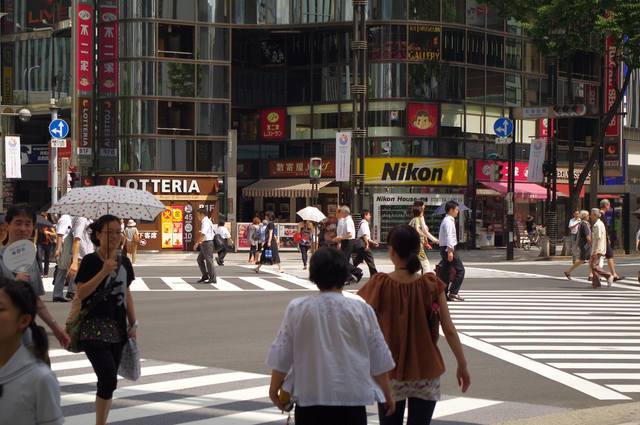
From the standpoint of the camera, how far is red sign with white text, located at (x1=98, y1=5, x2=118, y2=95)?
169 ft

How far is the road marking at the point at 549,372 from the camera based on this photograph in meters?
10.8

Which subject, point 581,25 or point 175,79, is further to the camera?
point 175,79

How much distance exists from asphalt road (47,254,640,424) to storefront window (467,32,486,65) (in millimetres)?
25841

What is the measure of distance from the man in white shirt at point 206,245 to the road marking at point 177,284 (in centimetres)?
57

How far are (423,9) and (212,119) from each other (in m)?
11.0

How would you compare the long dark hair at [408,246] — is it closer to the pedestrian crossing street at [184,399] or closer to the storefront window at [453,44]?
the pedestrian crossing street at [184,399]

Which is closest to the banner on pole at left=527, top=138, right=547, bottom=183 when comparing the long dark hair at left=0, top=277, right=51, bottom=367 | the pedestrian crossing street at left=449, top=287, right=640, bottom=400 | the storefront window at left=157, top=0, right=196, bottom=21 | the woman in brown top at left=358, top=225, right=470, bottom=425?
the storefront window at left=157, top=0, right=196, bottom=21

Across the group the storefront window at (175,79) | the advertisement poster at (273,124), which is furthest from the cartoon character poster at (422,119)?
the storefront window at (175,79)

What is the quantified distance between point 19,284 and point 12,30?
58.0 meters

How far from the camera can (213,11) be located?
2072 inches

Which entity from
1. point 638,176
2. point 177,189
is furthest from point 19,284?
point 638,176

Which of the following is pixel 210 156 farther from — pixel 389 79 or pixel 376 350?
pixel 376 350

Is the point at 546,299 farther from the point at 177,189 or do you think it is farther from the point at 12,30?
the point at 12,30

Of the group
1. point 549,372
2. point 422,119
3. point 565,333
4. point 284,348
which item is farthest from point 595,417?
point 422,119
